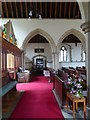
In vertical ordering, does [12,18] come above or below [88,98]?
above

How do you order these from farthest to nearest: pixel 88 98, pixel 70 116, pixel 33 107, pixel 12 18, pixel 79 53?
pixel 79 53 → pixel 12 18 → pixel 33 107 → pixel 70 116 → pixel 88 98

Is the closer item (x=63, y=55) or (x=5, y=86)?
(x=5, y=86)

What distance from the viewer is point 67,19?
1351 cm

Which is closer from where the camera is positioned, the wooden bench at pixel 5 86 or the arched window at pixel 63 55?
the wooden bench at pixel 5 86

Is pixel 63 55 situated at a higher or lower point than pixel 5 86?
higher

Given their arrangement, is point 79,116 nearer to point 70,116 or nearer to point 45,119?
point 70,116

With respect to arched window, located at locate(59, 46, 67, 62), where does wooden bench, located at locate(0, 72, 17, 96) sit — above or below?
below

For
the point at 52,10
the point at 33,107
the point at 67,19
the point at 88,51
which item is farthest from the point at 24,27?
the point at 88,51

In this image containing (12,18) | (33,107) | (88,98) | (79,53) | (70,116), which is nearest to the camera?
(88,98)

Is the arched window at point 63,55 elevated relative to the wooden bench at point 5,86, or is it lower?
elevated

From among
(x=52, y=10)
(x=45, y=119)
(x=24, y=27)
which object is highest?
(x=52, y=10)

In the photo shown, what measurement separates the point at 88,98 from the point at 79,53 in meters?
15.2

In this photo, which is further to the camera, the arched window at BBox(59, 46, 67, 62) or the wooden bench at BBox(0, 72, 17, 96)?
the arched window at BBox(59, 46, 67, 62)

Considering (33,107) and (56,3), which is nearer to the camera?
(33,107)
